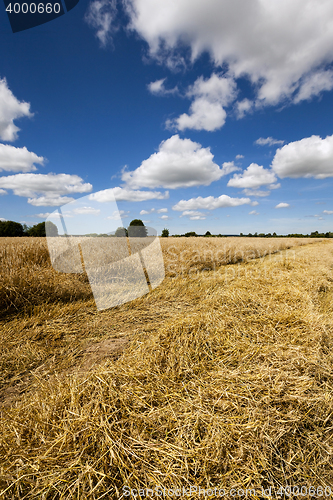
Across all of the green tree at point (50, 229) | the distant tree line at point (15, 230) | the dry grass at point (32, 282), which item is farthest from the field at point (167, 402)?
the distant tree line at point (15, 230)

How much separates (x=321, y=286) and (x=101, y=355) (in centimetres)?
601

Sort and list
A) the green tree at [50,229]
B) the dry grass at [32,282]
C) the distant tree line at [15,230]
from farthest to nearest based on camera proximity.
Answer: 1. the distant tree line at [15,230]
2. the green tree at [50,229]
3. the dry grass at [32,282]

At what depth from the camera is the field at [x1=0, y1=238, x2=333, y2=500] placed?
1429 mm

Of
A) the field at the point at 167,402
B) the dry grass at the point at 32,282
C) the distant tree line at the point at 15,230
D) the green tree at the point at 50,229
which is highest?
the distant tree line at the point at 15,230

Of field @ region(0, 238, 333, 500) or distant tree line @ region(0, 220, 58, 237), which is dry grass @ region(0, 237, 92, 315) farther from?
distant tree line @ region(0, 220, 58, 237)

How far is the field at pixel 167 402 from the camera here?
4.69ft

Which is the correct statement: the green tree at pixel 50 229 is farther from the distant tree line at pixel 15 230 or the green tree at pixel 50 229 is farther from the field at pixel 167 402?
the distant tree line at pixel 15 230

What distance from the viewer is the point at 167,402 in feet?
6.41

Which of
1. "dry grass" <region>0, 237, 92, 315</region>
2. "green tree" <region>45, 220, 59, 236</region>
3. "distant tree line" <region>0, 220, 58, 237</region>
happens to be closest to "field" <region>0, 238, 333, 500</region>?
"dry grass" <region>0, 237, 92, 315</region>

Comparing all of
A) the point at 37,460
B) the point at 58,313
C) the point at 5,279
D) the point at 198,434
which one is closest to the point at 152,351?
the point at 198,434

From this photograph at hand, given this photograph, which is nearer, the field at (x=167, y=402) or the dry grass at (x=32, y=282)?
the field at (x=167, y=402)

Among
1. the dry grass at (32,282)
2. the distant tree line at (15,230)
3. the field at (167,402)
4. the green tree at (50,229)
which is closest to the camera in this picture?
the field at (167,402)

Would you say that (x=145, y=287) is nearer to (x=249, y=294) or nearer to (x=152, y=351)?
(x=249, y=294)

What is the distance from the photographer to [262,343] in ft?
9.41
